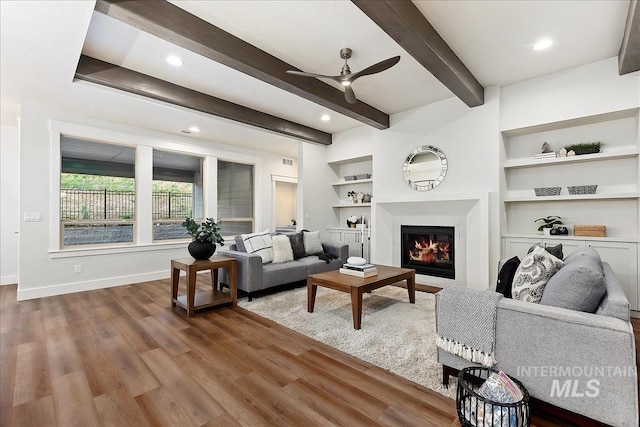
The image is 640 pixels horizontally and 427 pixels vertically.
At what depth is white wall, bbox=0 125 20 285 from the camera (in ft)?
16.5

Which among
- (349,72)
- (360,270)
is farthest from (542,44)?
(360,270)

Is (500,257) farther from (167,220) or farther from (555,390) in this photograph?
(167,220)

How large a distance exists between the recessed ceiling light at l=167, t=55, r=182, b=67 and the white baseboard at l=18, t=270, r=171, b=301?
3.55 metres

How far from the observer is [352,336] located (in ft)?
9.18

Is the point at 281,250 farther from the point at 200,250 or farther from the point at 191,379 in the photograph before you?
the point at 191,379

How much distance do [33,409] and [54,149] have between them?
3.96 metres

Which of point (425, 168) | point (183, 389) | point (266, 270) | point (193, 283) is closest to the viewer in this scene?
point (183, 389)

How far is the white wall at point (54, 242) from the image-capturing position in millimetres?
4215

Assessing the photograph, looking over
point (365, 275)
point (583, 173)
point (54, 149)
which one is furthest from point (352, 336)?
point (54, 149)

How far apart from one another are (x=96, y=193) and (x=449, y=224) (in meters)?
5.69

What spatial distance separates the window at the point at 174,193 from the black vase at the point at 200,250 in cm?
239

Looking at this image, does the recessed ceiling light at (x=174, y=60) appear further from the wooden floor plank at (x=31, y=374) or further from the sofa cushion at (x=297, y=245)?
the wooden floor plank at (x=31, y=374)

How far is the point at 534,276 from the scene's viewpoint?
1977mm

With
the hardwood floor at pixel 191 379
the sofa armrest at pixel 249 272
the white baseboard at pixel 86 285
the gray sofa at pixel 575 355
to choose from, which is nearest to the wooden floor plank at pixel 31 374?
the hardwood floor at pixel 191 379
